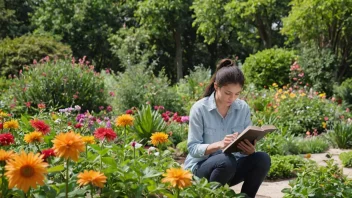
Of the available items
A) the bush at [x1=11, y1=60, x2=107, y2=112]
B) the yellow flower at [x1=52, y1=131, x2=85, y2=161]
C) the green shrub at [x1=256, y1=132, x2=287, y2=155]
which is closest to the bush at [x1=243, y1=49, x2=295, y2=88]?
the bush at [x1=11, y1=60, x2=107, y2=112]

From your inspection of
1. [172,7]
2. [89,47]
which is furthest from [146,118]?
[89,47]

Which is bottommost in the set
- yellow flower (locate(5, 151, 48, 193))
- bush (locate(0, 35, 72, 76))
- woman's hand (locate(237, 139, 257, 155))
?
woman's hand (locate(237, 139, 257, 155))

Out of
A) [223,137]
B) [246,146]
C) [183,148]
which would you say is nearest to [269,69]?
[183,148]

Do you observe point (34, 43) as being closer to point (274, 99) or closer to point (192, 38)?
point (274, 99)

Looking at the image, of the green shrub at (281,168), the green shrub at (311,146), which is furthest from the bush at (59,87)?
the green shrub at (281,168)

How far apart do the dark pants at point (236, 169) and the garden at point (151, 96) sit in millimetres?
101

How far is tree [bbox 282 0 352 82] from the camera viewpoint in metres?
12.9

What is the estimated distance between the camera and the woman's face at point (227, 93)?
3.19 meters

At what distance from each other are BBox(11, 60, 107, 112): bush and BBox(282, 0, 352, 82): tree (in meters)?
6.73

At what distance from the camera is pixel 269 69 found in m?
13.7

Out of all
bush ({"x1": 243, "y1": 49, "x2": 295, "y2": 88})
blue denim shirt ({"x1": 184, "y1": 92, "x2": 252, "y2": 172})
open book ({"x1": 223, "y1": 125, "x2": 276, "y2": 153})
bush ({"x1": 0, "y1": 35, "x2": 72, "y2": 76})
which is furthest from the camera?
bush ({"x1": 243, "y1": 49, "x2": 295, "y2": 88})

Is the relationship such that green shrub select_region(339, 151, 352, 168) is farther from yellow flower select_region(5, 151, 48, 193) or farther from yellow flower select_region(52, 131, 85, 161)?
yellow flower select_region(5, 151, 48, 193)

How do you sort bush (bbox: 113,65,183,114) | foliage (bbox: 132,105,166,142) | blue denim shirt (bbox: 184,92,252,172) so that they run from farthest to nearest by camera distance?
bush (bbox: 113,65,183,114), foliage (bbox: 132,105,166,142), blue denim shirt (bbox: 184,92,252,172)

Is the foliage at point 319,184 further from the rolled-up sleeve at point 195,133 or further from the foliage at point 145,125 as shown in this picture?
the foliage at point 145,125
